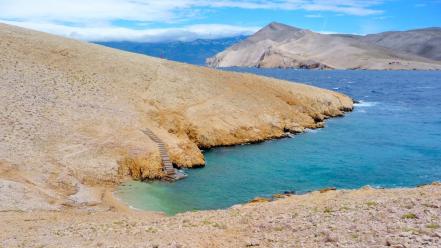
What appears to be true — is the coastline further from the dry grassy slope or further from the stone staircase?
the stone staircase

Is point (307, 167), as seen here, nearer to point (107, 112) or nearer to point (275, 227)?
point (107, 112)

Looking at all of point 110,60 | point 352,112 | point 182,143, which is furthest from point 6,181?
point 352,112

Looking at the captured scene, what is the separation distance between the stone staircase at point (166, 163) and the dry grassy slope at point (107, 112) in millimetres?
869

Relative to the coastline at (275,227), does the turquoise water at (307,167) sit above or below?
below

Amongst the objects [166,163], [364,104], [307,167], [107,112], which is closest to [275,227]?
[166,163]

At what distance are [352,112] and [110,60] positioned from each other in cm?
4611

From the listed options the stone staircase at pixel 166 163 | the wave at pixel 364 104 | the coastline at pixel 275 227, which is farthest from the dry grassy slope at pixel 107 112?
the wave at pixel 364 104

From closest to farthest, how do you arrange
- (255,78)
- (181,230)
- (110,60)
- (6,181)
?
(181,230) < (6,181) < (110,60) < (255,78)

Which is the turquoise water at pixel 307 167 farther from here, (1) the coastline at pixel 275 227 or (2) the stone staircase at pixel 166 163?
(1) the coastline at pixel 275 227

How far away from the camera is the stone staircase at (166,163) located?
42.8 m

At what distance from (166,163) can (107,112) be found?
404 inches

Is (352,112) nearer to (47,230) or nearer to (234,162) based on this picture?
(234,162)

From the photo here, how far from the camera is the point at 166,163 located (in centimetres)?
4425

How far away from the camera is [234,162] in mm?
49688
